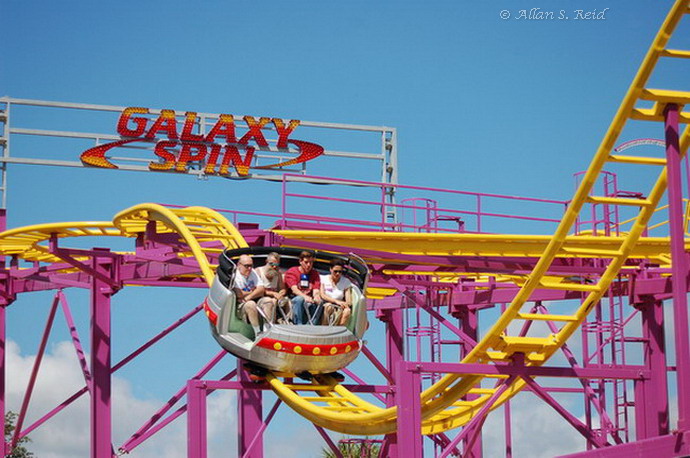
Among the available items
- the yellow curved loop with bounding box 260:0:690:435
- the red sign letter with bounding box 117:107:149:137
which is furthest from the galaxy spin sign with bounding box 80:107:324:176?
the yellow curved loop with bounding box 260:0:690:435

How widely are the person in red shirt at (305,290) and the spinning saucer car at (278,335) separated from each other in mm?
150

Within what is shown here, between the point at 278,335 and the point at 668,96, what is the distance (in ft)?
20.7

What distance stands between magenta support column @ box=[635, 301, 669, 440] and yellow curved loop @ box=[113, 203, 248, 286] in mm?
6091

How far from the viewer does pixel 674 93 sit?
49.0 ft

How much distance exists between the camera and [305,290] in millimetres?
19469

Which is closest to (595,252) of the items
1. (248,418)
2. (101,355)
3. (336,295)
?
(336,295)

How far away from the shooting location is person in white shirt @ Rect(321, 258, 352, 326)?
19.4 meters

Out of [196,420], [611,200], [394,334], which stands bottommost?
[196,420]

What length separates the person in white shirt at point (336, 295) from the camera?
19359 mm

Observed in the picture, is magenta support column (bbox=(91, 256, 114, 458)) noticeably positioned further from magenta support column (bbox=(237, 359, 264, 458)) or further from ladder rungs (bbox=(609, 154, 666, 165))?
ladder rungs (bbox=(609, 154, 666, 165))

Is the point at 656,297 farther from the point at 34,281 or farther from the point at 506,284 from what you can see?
the point at 34,281

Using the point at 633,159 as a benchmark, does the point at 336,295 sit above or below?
below

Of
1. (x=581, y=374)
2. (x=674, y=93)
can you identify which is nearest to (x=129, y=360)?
(x=581, y=374)

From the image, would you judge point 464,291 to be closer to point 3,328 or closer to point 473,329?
point 473,329
